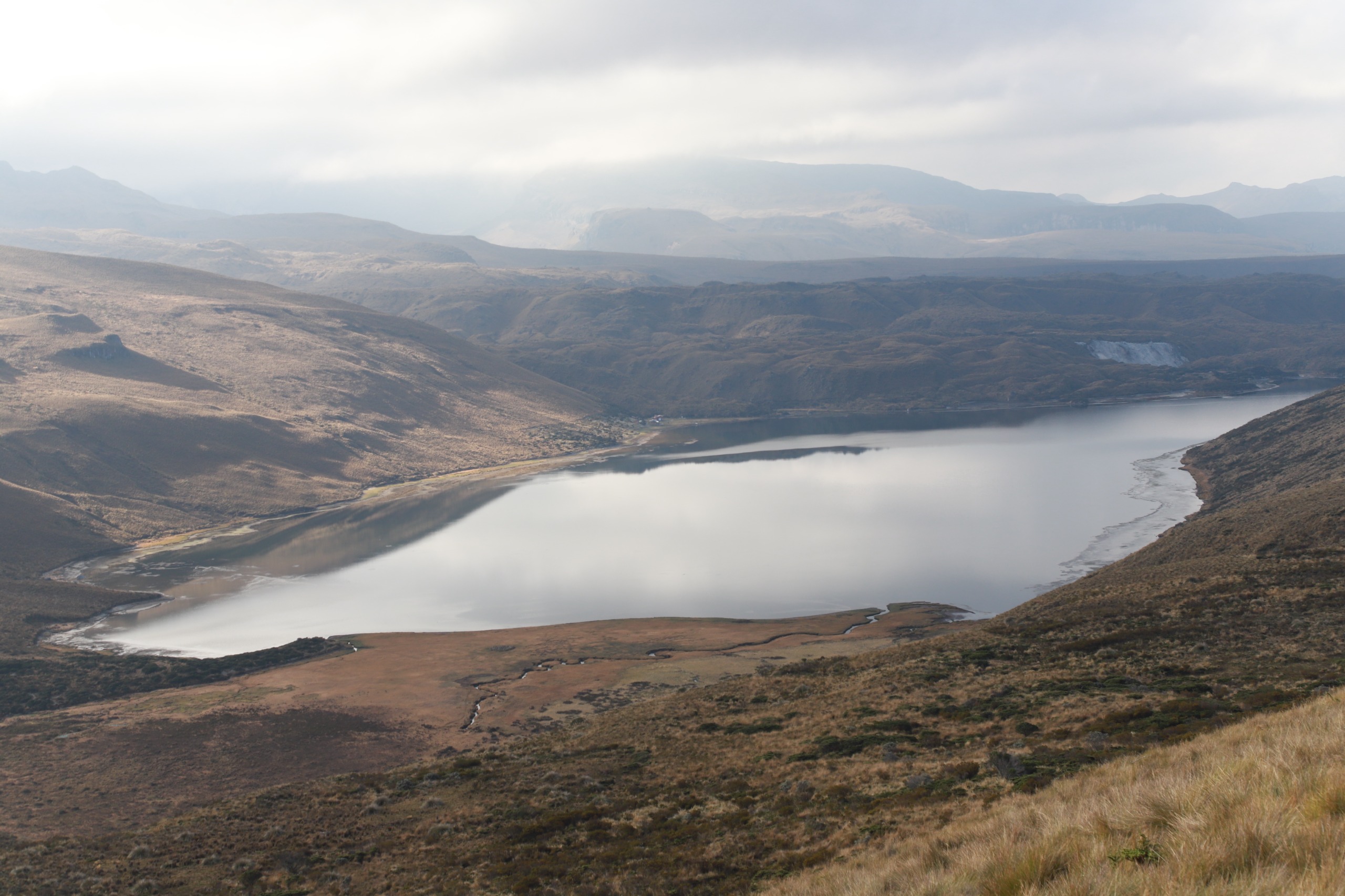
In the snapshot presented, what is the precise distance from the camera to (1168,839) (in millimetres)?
6441

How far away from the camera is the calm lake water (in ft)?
211

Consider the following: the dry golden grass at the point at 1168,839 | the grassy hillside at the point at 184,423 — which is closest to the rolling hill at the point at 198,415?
the grassy hillside at the point at 184,423

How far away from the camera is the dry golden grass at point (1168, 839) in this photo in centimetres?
558

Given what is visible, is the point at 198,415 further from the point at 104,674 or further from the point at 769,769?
the point at 769,769

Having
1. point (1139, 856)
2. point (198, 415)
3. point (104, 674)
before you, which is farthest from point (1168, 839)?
point (198, 415)

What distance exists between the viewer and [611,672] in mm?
45469

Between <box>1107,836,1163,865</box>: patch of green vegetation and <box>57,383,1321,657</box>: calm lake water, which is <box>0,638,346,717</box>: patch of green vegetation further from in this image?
<box>1107,836,1163,865</box>: patch of green vegetation

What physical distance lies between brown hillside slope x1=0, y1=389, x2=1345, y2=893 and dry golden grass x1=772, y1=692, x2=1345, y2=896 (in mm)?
597

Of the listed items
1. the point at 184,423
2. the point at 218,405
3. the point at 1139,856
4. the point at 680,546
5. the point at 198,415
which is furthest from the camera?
the point at 218,405

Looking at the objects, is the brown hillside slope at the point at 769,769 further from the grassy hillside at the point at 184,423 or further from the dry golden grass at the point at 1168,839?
the grassy hillside at the point at 184,423

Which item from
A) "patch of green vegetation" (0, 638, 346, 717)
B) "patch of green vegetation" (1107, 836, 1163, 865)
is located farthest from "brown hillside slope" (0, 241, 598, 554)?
"patch of green vegetation" (1107, 836, 1163, 865)

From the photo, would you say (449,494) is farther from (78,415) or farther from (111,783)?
(111,783)

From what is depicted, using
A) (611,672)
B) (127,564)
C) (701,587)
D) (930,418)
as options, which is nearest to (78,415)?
(127,564)

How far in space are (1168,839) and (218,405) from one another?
14692 centimetres
